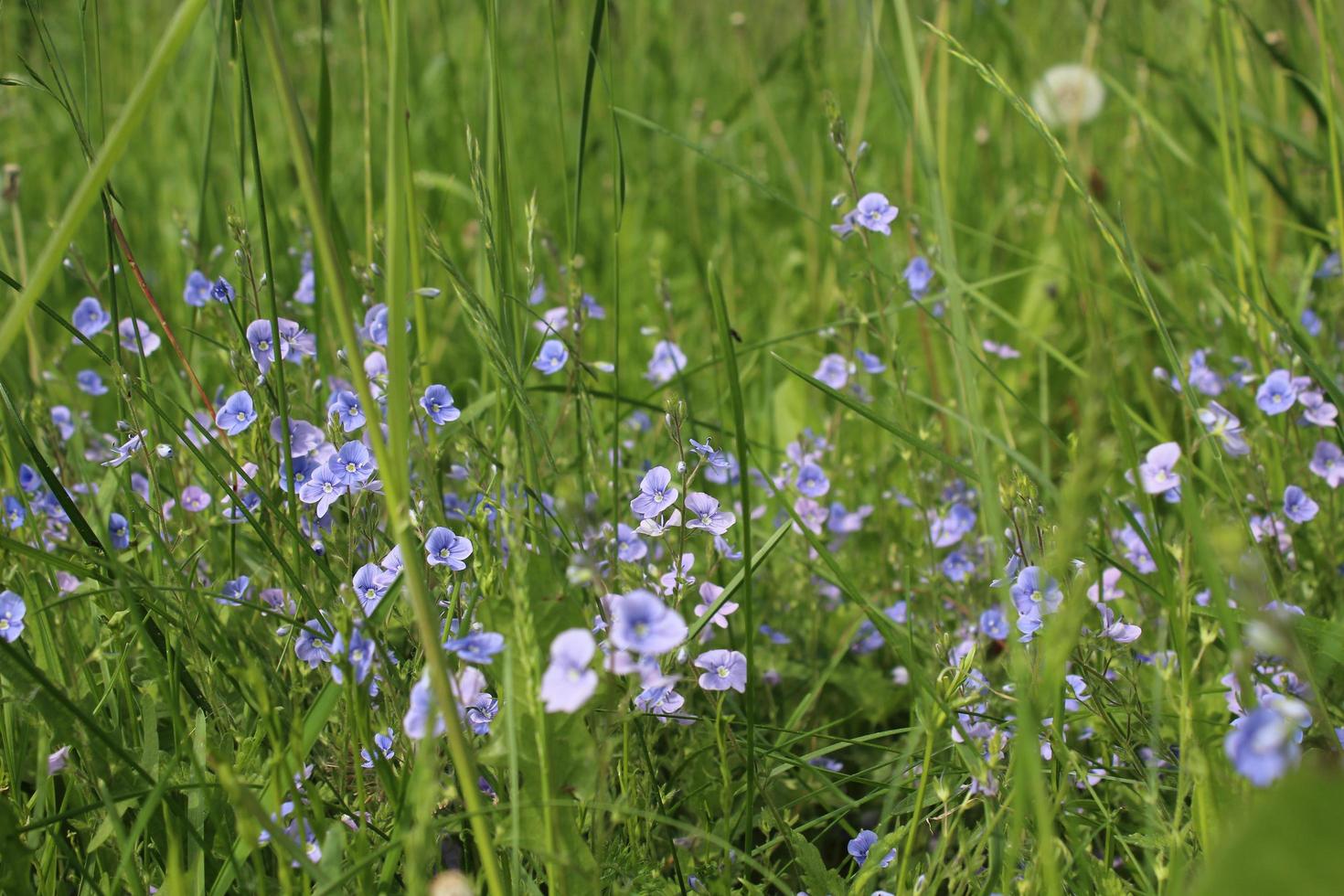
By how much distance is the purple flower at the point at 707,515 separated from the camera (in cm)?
162

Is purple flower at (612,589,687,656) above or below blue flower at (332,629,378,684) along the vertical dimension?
below

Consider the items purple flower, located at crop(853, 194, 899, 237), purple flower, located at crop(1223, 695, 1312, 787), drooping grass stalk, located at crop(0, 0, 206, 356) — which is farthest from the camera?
→ purple flower, located at crop(853, 194, 899, 237)

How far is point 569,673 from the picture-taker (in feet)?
3.36

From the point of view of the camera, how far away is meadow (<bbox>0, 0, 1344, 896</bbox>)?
114 centimetres

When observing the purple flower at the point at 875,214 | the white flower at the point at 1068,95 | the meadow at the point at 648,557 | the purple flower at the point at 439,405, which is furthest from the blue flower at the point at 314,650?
the white flower at the point at 1068,95

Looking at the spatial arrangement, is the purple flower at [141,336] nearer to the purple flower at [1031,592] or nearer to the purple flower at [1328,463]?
the purple flower at [1031,592]

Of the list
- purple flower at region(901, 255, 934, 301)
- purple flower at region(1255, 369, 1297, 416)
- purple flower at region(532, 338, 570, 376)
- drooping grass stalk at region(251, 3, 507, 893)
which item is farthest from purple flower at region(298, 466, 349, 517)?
purple flower at region(1255, 369, 1297, 416)

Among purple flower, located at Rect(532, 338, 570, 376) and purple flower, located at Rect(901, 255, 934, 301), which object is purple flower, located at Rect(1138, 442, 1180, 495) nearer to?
purple flower, located at Rect(901, 255, 934, 301)

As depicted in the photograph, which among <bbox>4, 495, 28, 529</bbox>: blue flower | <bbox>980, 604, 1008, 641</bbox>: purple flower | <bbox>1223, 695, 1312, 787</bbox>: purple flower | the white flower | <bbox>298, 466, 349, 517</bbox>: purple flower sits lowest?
<bbox>1223, 695, 1312, 787</bbox>: purple flower

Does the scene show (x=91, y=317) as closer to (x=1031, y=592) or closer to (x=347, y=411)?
(x=347, y=411)

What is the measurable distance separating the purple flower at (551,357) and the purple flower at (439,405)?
1.47 ft

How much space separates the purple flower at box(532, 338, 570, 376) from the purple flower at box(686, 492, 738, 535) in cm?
64

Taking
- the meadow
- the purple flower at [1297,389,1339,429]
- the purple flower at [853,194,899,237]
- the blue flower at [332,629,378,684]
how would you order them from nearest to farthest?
1. the meadow
2. the blue flower at [332,629,378,684]
3. the purple flower at [853,194,899,237]
4. the purple flower at [1297,389,1339,429]

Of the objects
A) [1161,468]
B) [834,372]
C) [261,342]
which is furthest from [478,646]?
[834,372]
